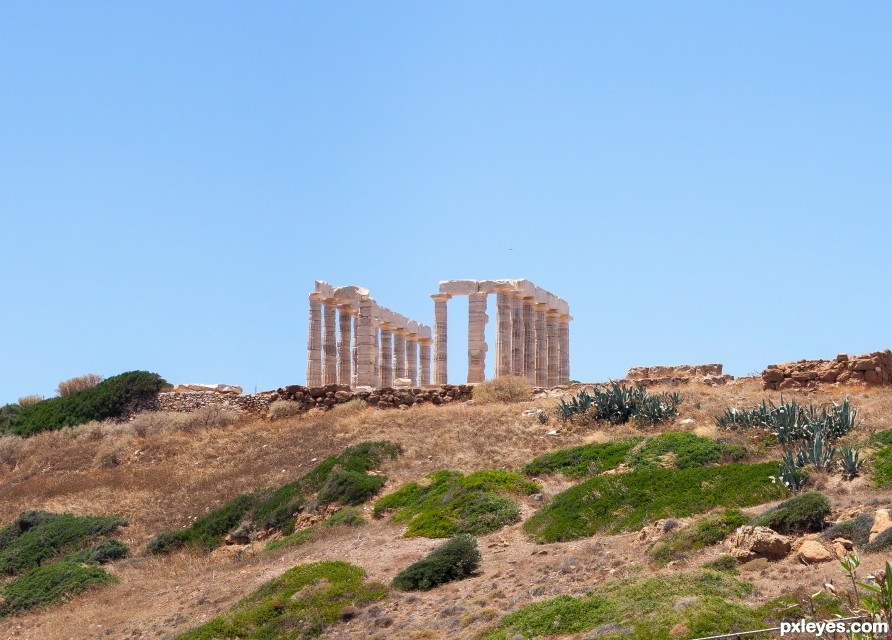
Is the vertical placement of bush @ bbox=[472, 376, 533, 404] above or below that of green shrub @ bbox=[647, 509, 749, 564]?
above

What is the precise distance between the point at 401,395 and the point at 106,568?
15183 millimetres

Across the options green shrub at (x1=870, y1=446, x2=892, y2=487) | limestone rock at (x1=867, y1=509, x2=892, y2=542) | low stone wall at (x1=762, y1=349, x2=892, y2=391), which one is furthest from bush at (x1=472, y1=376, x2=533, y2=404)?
limestone rock at (x1=867, y1=509, x2=892, y2=542)

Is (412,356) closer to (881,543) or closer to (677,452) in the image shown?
(677,452)

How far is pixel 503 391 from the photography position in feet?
118

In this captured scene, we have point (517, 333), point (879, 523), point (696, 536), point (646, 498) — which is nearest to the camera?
point (879, 523)

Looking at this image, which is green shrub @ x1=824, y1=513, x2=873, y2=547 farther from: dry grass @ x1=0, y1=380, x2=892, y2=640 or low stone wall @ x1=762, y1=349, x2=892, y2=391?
low stone wall @ x1=762, y1=349, x2=892, y2=391

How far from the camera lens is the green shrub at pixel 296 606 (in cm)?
1648

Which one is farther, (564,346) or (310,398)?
→ (564,346)

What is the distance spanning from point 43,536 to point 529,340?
24.2 m

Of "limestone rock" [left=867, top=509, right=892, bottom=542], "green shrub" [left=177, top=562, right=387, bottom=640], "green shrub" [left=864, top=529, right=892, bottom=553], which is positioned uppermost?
"limestone rock" [left=867, top=509, right=892, bottom=542]

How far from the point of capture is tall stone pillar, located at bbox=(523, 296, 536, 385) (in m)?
46.8

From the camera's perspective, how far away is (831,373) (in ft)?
103

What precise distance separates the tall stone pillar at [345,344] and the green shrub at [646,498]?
2740 cm

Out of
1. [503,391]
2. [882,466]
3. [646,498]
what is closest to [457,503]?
[646,498]
